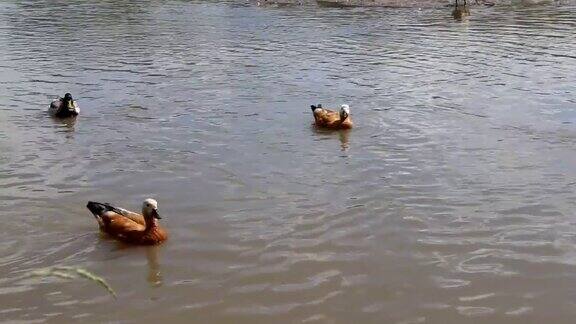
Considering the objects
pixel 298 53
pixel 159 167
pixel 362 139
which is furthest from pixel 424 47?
pixel 159 167

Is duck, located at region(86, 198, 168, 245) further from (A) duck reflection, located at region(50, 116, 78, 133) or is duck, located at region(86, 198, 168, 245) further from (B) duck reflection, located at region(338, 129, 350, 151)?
(A) duck reflection, located at region(50, 116, 78, 133)

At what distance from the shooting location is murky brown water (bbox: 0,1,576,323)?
733 cm

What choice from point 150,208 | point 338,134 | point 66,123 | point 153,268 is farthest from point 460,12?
point 153,268

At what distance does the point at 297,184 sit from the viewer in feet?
35.0

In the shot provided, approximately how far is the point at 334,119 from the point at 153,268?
669 cm

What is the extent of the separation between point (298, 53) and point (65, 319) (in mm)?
16921

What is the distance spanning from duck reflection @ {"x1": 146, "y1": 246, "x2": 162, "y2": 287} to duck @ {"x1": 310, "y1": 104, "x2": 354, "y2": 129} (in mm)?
6153

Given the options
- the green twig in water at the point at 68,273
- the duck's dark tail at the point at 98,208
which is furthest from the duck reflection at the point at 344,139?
the green twig in water at the point at 68,273

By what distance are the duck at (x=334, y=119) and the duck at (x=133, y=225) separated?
5.78 meters

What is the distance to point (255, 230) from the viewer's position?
29.4 feet

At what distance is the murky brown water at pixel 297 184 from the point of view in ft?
24.1

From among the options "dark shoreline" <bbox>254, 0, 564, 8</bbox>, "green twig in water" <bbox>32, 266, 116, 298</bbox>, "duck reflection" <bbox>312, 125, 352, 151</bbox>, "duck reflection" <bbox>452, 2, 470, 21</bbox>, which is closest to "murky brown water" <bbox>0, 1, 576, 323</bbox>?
"duck reflection" <bbox>312, 125, 352, 151</bbox>

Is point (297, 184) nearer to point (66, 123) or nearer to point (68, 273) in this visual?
point (66, 123)

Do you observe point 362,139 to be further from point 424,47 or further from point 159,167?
point 424,47
